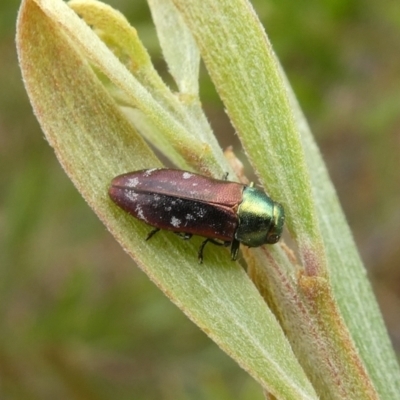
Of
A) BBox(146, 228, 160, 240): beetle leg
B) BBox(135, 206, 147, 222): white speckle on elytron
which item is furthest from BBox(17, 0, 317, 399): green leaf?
BBox(135, 206, 147, 222): white speckle on elytron

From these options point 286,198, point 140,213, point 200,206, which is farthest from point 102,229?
point 286,198

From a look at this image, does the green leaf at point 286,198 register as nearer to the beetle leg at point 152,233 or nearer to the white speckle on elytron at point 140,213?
the beetle leg at point 152,233

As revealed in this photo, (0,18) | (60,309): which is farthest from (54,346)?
(0,18)

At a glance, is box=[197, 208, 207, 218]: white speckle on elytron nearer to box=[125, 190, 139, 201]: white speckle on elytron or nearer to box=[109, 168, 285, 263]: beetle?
box=[109, 168, 285, 263]: beetle

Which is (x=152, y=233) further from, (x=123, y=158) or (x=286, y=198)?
(x=286, y=198)

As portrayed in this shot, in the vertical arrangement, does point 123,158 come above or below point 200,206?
above

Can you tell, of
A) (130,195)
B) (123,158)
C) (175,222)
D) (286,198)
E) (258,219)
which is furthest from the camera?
(258,219)
